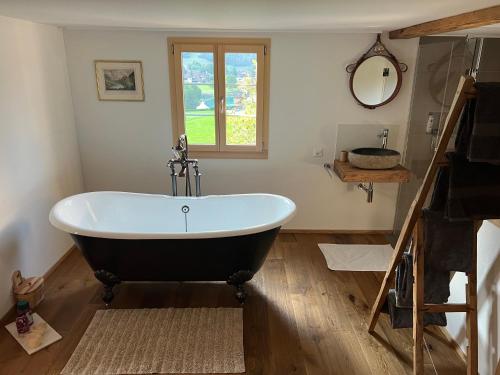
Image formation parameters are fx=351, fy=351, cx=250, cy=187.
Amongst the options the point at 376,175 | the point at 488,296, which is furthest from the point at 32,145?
the point at 488,296

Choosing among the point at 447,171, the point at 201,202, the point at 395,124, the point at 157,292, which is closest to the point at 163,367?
the point at 157,292

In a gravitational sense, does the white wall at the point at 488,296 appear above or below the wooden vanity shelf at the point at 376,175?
below

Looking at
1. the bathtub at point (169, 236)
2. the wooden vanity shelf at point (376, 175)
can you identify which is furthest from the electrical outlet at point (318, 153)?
the bathtub at point (169, 236)

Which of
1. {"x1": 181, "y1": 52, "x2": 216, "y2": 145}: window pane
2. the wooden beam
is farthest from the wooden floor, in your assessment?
the wooden beam

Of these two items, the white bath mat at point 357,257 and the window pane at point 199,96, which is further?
the window pane at point 199,96

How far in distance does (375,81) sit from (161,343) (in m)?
2.83

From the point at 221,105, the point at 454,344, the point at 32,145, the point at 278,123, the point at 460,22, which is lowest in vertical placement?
the point at 454,344

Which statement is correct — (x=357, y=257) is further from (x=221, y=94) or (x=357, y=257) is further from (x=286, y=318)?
(x=221, y=94)

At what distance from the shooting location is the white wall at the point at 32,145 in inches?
96.1

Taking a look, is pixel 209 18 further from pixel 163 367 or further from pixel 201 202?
pixel 163 367

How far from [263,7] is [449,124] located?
1064mm

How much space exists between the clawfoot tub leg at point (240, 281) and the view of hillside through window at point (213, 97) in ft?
4.75

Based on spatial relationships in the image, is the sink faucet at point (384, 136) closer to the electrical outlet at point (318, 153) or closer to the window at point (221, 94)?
the electrical outlet at point (318, 153)

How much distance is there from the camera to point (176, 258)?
240 cm
